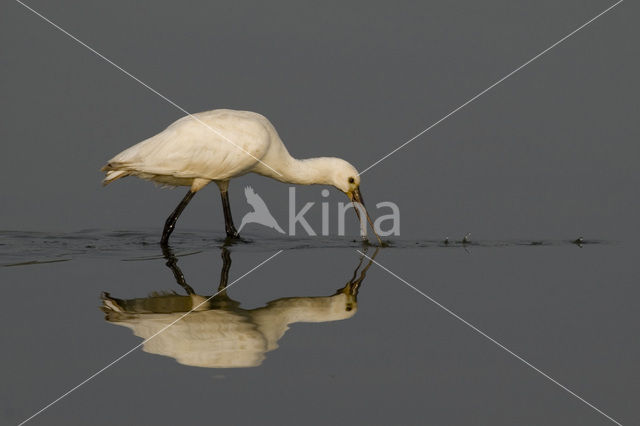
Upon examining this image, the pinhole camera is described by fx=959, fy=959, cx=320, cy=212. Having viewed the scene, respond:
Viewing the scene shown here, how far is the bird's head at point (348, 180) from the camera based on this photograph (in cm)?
1402

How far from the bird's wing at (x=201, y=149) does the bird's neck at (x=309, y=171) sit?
0.86 m

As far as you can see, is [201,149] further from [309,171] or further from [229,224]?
[309,171]

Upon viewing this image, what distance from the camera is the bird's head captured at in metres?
14.0

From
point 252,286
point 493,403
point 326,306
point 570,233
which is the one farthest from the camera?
point 570,233

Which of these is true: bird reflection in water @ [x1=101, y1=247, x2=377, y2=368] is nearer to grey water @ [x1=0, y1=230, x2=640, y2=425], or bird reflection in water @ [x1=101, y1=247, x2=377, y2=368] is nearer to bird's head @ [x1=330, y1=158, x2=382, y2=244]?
grey water @ [x1=0, y1=230, x2=640, y2=425]

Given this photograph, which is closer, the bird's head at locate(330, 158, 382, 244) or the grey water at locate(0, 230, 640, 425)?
the grey water at locate(0, 230, 640, 425)

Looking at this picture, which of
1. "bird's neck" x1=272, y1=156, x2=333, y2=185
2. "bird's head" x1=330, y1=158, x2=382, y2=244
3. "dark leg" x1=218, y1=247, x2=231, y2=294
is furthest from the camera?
"bird's neck" x1=272, y1=156, x2=333, y2=185

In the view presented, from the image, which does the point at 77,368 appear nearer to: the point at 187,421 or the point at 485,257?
the point at 187,421

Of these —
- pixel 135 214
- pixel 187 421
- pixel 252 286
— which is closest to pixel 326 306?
pixel 252 286

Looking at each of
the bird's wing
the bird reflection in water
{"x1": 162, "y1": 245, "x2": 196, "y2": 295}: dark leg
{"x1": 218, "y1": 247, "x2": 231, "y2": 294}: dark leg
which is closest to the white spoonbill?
the bird's wing

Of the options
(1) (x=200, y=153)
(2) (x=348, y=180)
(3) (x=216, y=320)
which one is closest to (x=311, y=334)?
(3) (x=216, y=320)

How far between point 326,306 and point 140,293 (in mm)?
1874

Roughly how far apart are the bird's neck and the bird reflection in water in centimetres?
399

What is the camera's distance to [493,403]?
6520mm
